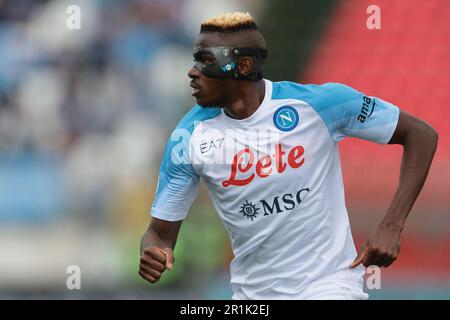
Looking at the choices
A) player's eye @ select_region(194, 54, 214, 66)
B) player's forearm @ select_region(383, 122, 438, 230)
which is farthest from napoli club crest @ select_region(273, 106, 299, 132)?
player's forearm @ select_region(383, 122, 438, 230)

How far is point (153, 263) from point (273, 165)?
795 mm

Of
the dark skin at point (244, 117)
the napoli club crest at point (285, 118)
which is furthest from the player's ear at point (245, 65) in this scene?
the napoli club crest at point (285, 118)

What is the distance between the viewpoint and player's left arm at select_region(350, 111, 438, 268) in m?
4.23

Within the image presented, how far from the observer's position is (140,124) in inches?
359

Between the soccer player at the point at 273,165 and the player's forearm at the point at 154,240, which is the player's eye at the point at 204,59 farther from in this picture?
the player's forearm at the point at 154,240

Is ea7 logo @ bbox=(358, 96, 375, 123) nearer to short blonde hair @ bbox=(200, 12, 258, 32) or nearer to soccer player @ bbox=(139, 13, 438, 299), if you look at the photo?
soccer player @ bbox=(139, 13, 438, 299)

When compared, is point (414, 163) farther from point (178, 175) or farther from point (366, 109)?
point (178, 175)

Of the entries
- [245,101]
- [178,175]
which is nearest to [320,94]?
[245,101]

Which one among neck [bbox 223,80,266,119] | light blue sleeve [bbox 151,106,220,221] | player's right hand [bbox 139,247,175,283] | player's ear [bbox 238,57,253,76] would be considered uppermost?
player's ear [bbox 238,57,253,76]

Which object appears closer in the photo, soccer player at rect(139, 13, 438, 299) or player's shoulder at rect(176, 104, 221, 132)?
soccer player at rect(139, 13, 438, 299)

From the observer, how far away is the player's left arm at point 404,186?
423 cm

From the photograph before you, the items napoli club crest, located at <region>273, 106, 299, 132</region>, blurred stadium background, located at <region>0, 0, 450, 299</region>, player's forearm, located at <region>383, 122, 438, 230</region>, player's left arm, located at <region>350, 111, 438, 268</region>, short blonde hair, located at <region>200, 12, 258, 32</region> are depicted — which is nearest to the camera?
player's left arm, located at <region>350, 111, 438, 268</region>

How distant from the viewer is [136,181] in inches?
353
